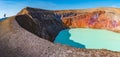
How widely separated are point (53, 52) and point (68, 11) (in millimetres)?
80406

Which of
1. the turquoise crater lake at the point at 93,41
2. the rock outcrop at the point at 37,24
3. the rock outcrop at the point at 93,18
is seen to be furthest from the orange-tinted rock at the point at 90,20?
the turquoise crater lake at the point at 93,41

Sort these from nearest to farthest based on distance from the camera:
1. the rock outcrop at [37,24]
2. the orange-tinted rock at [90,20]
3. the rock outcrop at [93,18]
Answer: the rock outcrop at [37,24] < the rock outcrop at [93,18] < the orange-tinted rock at [90,20]

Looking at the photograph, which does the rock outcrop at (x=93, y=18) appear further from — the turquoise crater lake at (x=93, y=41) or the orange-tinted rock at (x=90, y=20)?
the turquoise crater lake at (x=93, y=41)

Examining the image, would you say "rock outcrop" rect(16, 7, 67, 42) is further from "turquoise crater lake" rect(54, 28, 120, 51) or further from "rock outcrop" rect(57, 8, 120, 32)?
"rock outcrop" rect(57, 8, 120, 32)

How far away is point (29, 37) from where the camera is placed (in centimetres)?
2595

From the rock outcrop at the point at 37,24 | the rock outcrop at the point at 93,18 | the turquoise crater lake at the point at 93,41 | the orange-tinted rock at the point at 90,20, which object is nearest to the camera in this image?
the rock outcrop at the point at 37,24

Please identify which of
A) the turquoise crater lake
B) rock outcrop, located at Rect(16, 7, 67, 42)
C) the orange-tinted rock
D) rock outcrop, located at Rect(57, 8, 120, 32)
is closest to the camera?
rock outcrop, located at Rect(16, 7, 67, 42)

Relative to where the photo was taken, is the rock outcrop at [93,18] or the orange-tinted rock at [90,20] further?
the orange-tinted rock at [90,20]

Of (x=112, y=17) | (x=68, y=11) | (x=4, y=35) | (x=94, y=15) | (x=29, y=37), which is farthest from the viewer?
(x=68, y=11)

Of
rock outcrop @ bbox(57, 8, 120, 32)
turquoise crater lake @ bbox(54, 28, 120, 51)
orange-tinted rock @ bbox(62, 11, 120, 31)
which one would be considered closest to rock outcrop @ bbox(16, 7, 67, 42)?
turquoise crater lake @ bbox(54, 28, 120, 51)

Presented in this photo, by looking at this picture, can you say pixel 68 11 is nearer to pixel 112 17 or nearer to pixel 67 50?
pixel 112 17

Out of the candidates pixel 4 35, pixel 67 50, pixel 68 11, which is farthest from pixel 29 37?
pixel 68 11

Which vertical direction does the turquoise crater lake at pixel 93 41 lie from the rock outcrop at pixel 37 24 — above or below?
below

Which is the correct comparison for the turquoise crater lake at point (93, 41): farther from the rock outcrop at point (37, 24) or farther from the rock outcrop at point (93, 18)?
the rock outcrop at point (93, 18)
